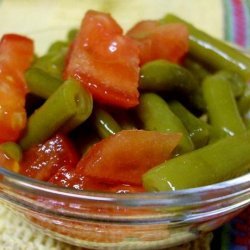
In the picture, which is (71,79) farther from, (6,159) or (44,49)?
(44,49)

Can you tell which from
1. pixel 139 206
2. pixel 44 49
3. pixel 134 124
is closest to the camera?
pixel 139 206

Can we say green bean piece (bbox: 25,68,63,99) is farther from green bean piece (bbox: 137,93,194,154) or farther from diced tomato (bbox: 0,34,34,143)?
green bean piece (bbox: 137,93,194,154)

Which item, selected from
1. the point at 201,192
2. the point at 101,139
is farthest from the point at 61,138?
the point at 201,192

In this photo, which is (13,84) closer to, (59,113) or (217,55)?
(59,113)

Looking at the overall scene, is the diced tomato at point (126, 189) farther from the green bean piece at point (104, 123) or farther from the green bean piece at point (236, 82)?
the green bean piece at point (236, 82)

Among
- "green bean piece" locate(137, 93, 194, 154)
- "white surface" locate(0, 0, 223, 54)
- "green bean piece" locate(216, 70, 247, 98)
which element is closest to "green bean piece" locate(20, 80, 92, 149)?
"green bean piece" locate(137, 93, 194, 154)

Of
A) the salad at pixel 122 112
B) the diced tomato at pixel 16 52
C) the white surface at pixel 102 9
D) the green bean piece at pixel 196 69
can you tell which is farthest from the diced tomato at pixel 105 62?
the white surface at pixel 102 9

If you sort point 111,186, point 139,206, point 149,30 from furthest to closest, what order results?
point 149,30 < point 111,186 < point 139,206

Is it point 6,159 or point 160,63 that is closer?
point 6,159
